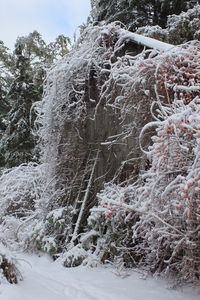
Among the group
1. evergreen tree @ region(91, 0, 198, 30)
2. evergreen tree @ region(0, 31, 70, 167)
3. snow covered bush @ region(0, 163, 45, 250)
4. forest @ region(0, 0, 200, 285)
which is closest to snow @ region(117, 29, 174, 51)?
forest @ region(0, 0, 200, 285)

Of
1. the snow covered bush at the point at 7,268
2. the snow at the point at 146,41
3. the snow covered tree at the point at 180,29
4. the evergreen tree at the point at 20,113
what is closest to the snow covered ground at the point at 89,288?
the snow covered bush at the point at 7,268

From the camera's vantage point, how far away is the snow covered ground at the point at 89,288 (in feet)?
11.2

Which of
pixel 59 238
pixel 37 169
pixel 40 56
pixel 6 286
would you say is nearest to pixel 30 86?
pixel 40 56

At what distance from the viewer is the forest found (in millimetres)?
3771

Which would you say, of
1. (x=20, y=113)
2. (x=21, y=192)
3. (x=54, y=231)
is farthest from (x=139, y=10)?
(x=54, y=231)

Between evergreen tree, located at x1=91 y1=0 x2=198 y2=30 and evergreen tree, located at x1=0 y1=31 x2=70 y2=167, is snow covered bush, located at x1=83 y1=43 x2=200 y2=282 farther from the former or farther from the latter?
evergreen tree, located at x1=91 y1=0 x2=198 y2=30

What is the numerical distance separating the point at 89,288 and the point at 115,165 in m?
2.73

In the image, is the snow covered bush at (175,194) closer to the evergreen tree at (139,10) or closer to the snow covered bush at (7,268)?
the snow covered bush at (7,268)

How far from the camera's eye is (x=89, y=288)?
4.27 meters

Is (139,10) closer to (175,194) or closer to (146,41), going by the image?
(146,41)

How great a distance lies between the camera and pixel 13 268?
3.61 metres

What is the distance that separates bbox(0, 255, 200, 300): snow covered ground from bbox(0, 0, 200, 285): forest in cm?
20

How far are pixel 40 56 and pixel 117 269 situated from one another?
16306 mm

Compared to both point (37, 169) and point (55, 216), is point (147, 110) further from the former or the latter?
point (37, 169)
